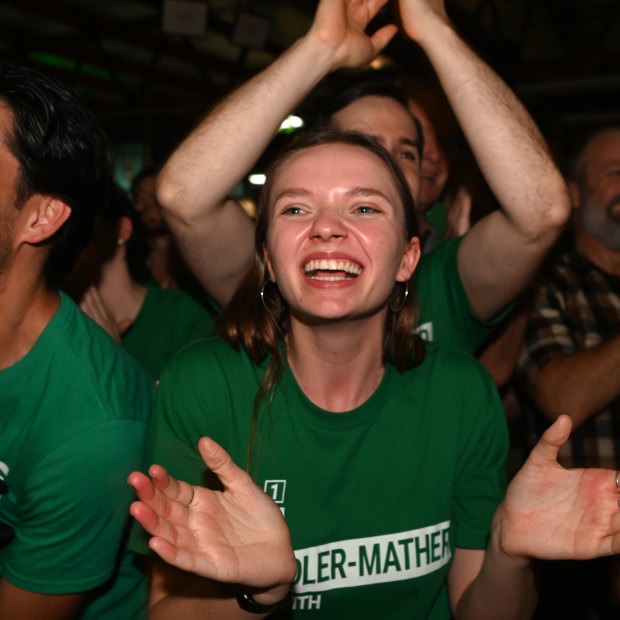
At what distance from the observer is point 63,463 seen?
1.37m

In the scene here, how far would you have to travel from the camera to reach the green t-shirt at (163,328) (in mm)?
2342

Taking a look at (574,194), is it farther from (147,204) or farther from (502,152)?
(147,204)

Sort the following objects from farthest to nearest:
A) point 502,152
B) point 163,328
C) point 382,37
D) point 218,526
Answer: point 163,328 < point 382,37 < point 502,152 < point 218,526

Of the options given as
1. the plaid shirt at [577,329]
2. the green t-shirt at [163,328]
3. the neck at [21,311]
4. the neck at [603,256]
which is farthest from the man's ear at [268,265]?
the neck at [603,256]

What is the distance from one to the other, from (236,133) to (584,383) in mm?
1369

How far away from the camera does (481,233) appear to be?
5.87 ft

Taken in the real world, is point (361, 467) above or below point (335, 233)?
below

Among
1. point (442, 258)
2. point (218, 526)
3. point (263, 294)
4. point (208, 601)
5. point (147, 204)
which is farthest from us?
point (147, 204)

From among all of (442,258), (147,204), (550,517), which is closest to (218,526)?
(550,517)

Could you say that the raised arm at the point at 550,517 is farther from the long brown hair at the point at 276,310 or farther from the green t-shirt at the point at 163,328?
the green t-shirt at the point at 163,328

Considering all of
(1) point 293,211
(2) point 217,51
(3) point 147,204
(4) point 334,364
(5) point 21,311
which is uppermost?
(2) point 217,51

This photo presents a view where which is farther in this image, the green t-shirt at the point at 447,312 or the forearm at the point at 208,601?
the green t-shirt at the point at 447,312

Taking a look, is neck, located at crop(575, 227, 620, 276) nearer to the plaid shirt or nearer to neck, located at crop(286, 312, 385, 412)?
the plaid shirt

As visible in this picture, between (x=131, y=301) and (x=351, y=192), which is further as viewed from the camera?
(x=131, y=301)
